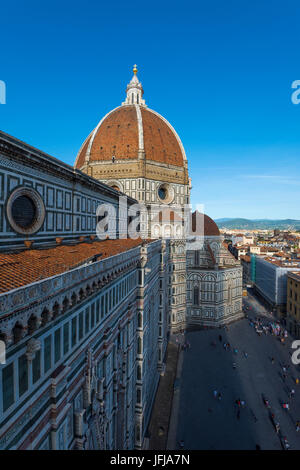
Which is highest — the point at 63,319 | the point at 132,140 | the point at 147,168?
the point at 132,140

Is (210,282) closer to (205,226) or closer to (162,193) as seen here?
(205,226)

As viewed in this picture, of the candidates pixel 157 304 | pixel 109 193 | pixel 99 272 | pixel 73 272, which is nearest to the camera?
pixel 73 272

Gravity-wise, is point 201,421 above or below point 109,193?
below

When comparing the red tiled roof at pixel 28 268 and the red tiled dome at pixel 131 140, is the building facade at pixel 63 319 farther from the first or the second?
the red tiled dome at pixel 131 140

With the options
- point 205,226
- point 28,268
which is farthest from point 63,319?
point 205,226

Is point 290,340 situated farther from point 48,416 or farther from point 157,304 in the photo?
point 48,416

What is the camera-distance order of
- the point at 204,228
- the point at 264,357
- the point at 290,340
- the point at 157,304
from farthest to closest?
1. the point at 204,228
2. the point at 290,340
3. the point at 264,357
4. the point at 157,304
